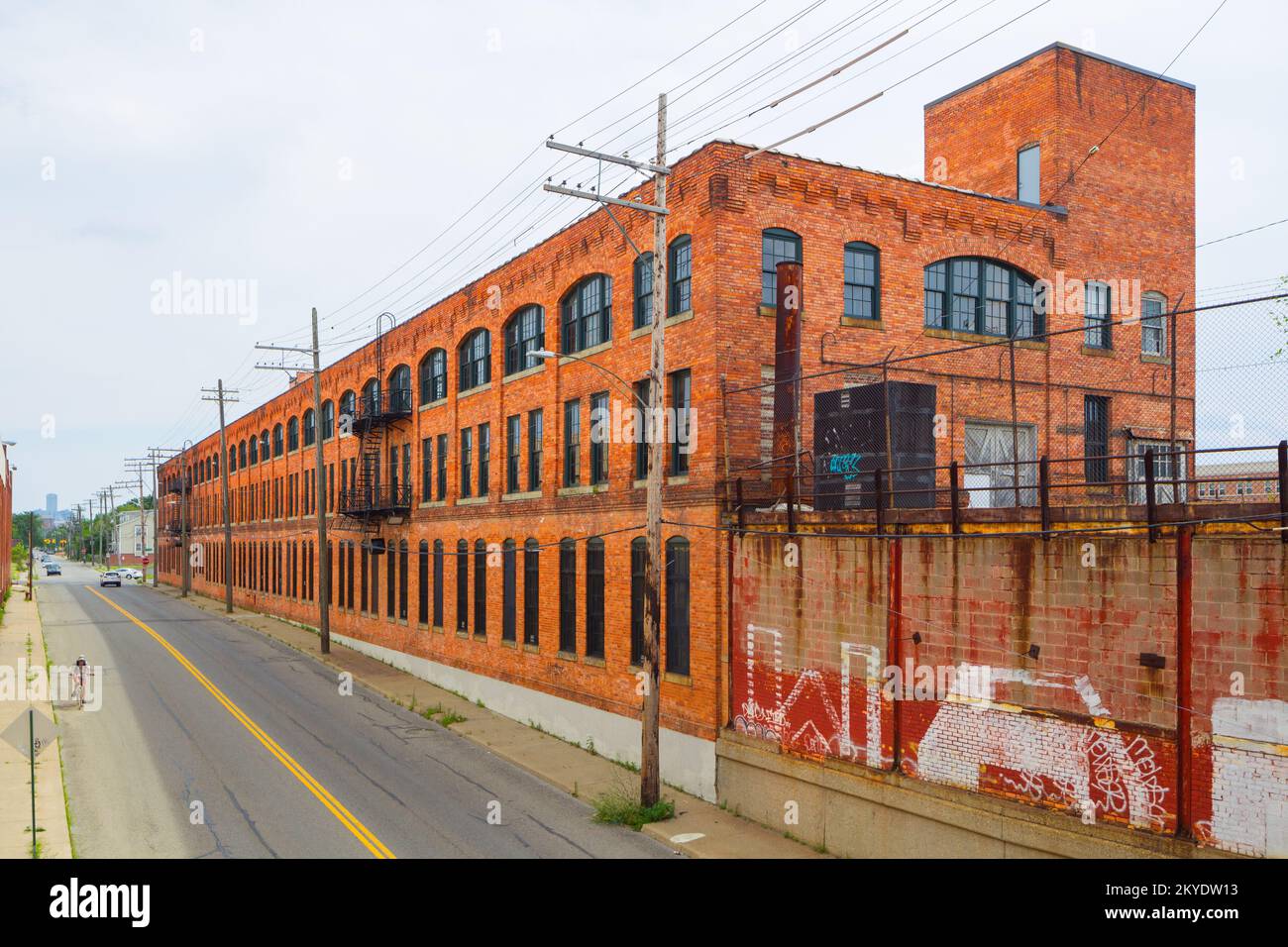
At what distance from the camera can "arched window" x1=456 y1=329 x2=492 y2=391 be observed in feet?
105

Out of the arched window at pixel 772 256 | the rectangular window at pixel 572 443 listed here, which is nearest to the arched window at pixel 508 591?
the rectangular window at pixel 572 443

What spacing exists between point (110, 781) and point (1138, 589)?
20.3 m

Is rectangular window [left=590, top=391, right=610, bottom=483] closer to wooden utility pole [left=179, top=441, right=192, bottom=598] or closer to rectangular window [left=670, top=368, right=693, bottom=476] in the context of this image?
rectangular window [left=670, top=368, right=693, bottom=476]

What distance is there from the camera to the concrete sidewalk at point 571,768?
17.4 metres

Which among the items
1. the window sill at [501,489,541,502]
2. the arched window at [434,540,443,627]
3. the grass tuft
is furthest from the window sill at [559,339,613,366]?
the arched window at [434,540,443,627]

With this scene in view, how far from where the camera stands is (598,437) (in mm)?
25359

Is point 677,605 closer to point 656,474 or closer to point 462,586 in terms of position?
point 656,474

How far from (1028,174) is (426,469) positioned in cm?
2307

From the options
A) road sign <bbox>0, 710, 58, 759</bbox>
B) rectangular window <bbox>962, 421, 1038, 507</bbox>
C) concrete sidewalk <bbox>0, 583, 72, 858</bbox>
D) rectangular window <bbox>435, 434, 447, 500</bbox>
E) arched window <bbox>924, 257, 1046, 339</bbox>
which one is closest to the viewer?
road sign <bbox>0, 710, 58, 759</bbox>

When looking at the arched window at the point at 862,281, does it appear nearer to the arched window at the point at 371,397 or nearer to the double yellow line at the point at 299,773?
the double yellow line at the point at 299,773

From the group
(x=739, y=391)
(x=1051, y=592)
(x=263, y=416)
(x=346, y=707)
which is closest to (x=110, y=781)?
(x=346, y=707)

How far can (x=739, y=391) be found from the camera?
19.8 m

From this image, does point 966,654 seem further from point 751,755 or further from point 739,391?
point 739,391

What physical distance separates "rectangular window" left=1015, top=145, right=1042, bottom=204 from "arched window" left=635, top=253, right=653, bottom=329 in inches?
442
